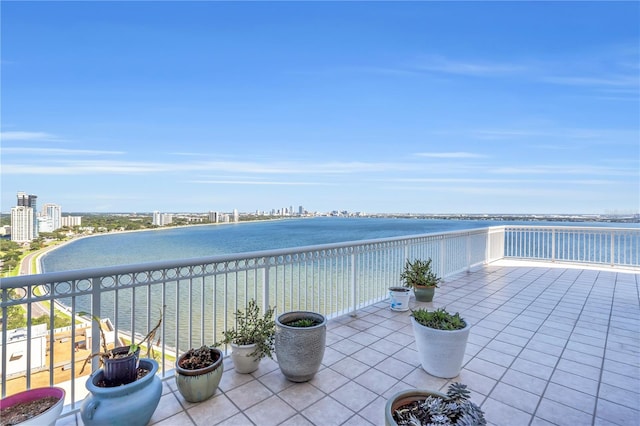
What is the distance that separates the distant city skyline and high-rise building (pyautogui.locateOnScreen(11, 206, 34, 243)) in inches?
17.1

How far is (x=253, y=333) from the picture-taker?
2.62 meters

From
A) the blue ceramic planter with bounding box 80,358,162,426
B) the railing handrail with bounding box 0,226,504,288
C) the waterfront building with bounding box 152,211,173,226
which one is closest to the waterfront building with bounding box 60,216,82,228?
the waterfront building with bounding box 152,211,173,226

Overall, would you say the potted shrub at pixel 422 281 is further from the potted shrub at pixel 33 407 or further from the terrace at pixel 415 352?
the potted shrub at pixel 33 407

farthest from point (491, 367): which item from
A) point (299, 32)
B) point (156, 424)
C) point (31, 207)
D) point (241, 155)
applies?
A: point (241, 155)

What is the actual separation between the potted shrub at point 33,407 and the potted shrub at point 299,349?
1448mm

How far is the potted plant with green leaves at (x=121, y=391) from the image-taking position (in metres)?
1.61

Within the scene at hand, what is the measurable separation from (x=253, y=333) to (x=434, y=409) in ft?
6.03

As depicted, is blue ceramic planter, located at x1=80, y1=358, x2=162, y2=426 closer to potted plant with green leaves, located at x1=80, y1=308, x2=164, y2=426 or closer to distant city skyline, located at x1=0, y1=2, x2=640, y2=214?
potted plant with green leaves, located at x1=80, y1=308, x2=164, y2=426

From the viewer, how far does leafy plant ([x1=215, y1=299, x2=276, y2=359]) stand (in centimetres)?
256

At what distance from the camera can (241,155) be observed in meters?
17.2

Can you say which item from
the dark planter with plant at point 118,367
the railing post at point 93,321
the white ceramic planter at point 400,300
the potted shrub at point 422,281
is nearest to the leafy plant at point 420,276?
the potted shrub at point 422,281

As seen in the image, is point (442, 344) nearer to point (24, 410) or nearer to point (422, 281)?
point (422, 281)

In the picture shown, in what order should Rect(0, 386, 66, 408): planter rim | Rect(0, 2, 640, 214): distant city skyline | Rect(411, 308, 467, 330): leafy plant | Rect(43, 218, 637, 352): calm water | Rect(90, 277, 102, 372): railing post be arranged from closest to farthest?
Rect(0, 386, 66, 408): planter rim
Rect(90, 277, 102, 372): railing post
Rect(411, 308, 467, 330): leafy plant
Rect(43, 218, 637, 352): calm water
Rect(0, 2, 640, 214): distant city skyline

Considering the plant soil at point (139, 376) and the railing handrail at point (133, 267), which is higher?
the railing handrail at point (133, 267)
